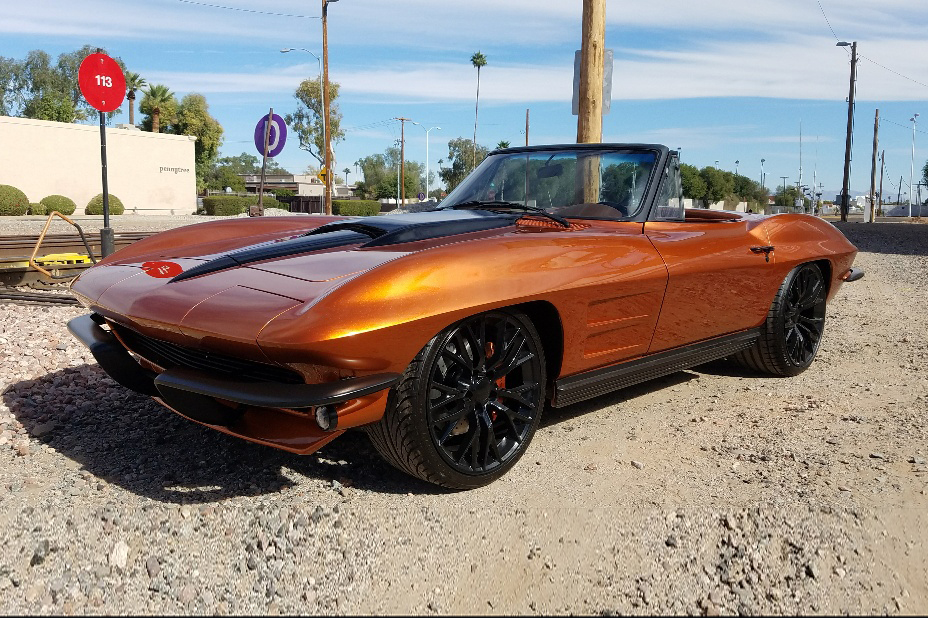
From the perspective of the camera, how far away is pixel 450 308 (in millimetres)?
2758

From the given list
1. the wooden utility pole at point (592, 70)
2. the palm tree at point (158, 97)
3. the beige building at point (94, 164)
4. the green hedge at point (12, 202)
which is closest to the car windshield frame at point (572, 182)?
the wooden utility pole at point (592, 70)

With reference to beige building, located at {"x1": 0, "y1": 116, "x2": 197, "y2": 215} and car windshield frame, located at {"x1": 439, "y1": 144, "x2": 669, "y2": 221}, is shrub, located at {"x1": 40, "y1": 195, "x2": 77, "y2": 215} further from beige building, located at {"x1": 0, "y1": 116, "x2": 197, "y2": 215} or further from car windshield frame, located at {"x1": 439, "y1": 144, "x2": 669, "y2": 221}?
car windshield frame, located at {"x1": 439, "y1": 144, "x2": 669, "y2": 221}

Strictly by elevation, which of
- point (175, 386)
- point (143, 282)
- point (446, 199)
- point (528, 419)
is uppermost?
point (446, 199)

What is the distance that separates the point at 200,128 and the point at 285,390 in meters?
69.4

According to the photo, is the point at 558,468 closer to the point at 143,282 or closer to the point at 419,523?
the point at 419,523

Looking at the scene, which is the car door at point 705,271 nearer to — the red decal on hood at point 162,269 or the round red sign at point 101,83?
the red decal on hood at point 162,269

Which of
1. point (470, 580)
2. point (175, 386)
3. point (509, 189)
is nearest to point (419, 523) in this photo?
point (470, 580)

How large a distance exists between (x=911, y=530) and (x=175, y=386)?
8.18 feet

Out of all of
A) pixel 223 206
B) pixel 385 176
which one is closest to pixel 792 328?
pixel 223 206

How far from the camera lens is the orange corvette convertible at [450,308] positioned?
8.68ft

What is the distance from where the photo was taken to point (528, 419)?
3252 millimetres

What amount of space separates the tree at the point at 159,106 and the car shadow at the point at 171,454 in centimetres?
6137

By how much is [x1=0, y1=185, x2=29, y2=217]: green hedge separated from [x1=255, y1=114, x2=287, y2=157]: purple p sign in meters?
23.9

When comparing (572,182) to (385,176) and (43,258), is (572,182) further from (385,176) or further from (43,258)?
(385,176)
